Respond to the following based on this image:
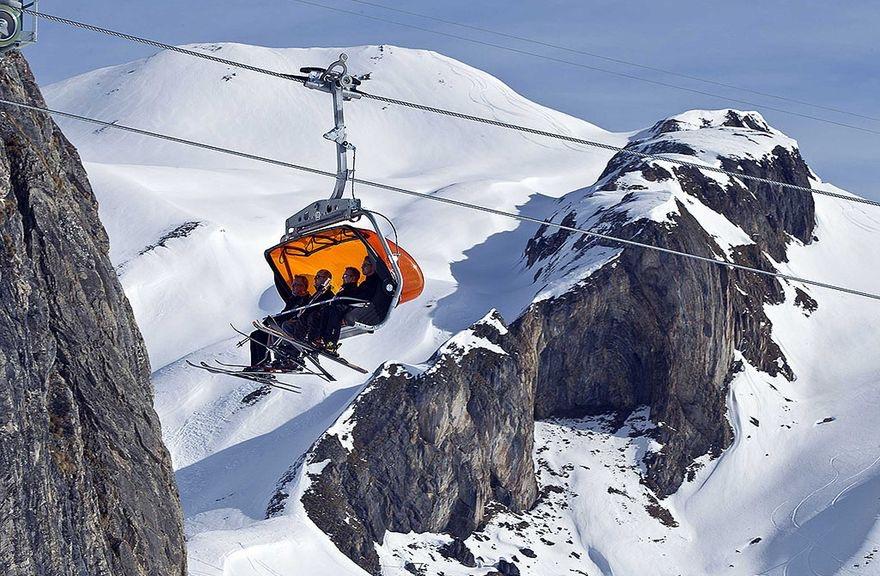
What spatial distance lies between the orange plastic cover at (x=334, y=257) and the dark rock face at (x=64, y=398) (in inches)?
371

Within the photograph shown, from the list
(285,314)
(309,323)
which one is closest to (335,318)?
(309,323)

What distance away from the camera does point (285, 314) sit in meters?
23.1

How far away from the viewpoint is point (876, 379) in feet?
390

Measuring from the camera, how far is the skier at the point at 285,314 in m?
23.2

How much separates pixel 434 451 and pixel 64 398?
6352 centimetres

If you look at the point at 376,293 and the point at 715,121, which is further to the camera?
the point at 715,121

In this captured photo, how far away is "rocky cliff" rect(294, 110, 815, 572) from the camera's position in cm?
9006

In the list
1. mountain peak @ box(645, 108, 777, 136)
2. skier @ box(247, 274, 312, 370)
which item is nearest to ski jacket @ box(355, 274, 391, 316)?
skier @ box(247, 274, 312, 370)

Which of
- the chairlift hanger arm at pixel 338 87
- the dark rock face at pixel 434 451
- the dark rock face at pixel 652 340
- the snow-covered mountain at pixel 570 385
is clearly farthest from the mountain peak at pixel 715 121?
the chairlift hanger arm at pixel 338 87

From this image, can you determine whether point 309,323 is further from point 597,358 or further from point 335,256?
point 597,358

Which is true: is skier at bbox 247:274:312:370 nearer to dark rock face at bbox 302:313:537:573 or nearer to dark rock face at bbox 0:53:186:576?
dark rock face at bbox 0:53:186:576

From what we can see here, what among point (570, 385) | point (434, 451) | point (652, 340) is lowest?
point (434, 451)

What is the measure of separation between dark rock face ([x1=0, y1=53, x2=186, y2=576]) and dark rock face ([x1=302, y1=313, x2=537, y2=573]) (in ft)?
156

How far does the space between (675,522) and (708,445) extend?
960 centimetres
